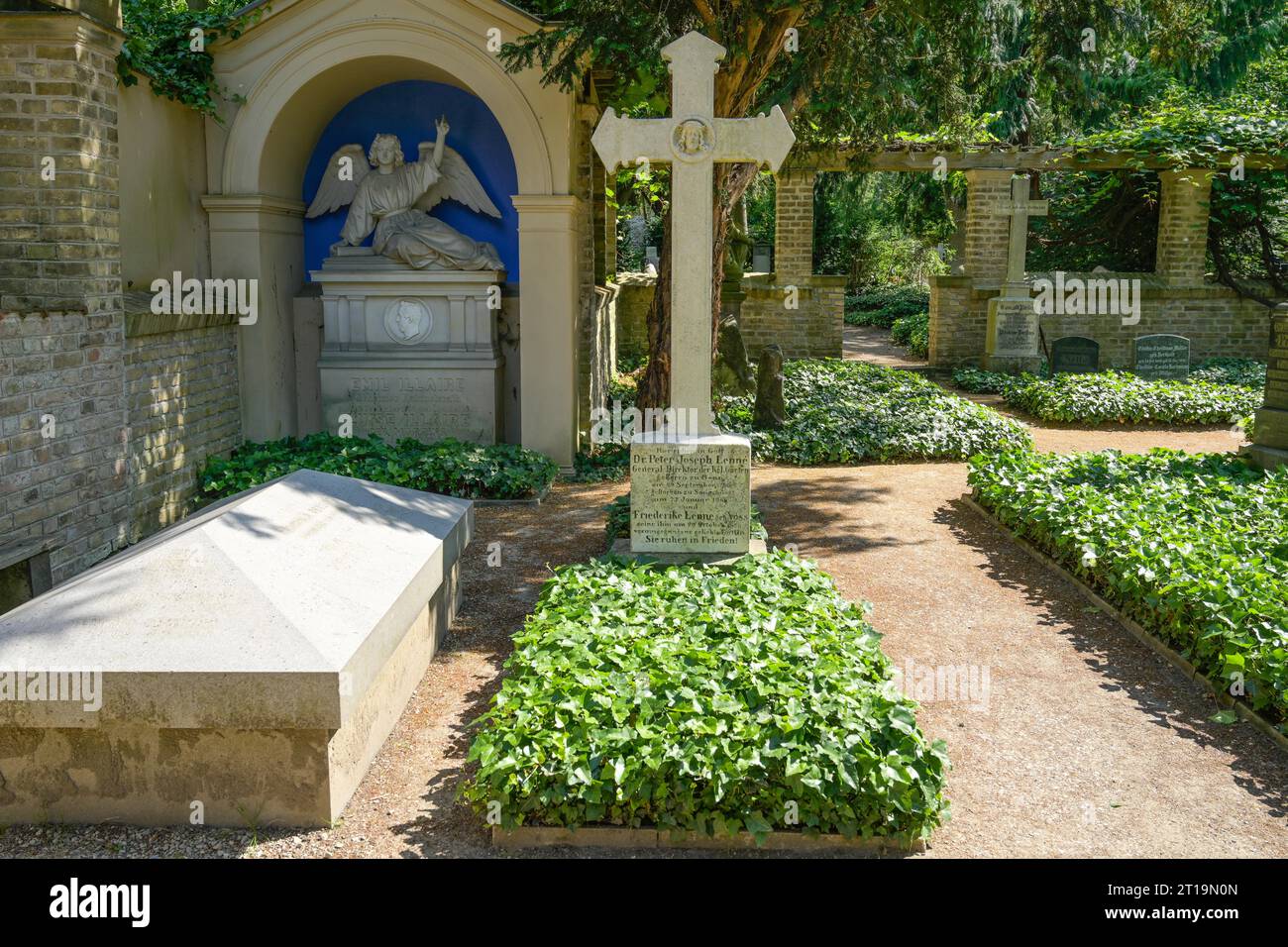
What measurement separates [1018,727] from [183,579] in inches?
154

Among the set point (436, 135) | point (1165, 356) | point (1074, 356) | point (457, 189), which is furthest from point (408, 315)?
point (1165, 356)

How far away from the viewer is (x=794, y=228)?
20.0m

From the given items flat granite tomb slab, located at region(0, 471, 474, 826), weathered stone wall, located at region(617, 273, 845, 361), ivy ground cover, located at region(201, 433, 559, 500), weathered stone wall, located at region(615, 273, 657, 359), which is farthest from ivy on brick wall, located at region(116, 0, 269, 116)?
weathered stone wall, located at region(617, 273, 845, 361)

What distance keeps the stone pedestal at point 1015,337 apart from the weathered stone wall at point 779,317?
2784mm

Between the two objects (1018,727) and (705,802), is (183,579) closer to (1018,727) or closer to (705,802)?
(705,802)

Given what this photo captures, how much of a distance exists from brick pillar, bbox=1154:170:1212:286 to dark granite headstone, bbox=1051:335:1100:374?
312 centimetres

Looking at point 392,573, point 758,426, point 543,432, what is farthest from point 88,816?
point 758,426

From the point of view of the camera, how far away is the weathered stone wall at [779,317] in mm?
20047

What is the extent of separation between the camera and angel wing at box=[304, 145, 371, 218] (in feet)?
37.6

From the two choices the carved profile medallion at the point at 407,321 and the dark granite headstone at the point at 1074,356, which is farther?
the dark granite headstone at the point at 1074,356

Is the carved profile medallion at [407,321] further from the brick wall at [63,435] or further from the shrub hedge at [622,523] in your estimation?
the shrub hedge at [622,523]

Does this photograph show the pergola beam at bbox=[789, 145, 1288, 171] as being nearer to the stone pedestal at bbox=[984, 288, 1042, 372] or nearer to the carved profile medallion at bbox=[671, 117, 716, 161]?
the stone pedestal at bbox=[984, 288, 1042, 372]

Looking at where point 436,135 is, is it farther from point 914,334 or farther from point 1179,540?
point 914,334

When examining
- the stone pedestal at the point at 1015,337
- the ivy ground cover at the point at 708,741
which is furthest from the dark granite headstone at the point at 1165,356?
the ivy ground cover at the point at 708,741
